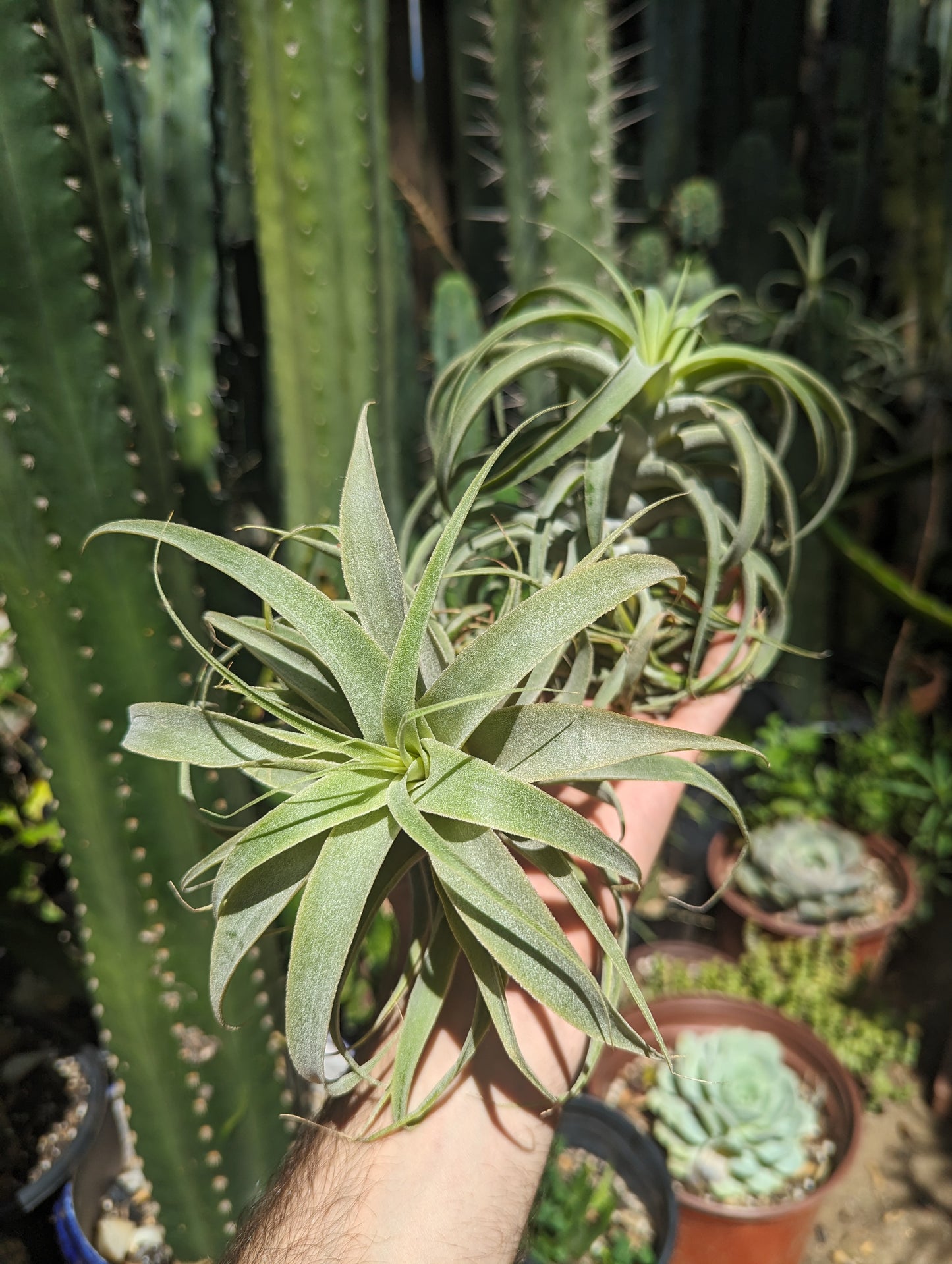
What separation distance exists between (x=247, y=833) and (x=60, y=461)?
0.51m

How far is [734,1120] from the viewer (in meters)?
1.25

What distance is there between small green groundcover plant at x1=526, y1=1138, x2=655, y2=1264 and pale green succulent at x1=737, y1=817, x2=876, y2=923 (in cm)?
65

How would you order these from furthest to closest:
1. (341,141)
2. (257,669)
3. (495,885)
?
(341,141)
(257,669)
(495,885)

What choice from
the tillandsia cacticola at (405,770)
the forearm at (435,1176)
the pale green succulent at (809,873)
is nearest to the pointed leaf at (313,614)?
the tillandsia cacticola at (405,770)

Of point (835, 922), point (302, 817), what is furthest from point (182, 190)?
point (835, 922)

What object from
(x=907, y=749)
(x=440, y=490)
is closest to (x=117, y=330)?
(x=440, y=490)

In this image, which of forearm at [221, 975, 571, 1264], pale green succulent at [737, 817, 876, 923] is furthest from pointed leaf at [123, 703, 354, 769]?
pale green succulent at [737, 817, 876, 923]

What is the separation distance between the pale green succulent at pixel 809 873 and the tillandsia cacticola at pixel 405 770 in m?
1.21

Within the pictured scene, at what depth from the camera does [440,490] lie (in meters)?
Answer: 0.74

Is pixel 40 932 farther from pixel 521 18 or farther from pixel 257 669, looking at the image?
pixel 521 18

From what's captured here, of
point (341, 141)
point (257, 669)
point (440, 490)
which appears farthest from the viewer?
point (341, 141)

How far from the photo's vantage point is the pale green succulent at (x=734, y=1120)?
1255 mm

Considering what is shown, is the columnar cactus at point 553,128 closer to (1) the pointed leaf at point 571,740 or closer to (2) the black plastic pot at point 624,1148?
(1) the pointed leaf at point 571,740

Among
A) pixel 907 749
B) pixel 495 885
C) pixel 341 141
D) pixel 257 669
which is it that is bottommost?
pixel 907 749
